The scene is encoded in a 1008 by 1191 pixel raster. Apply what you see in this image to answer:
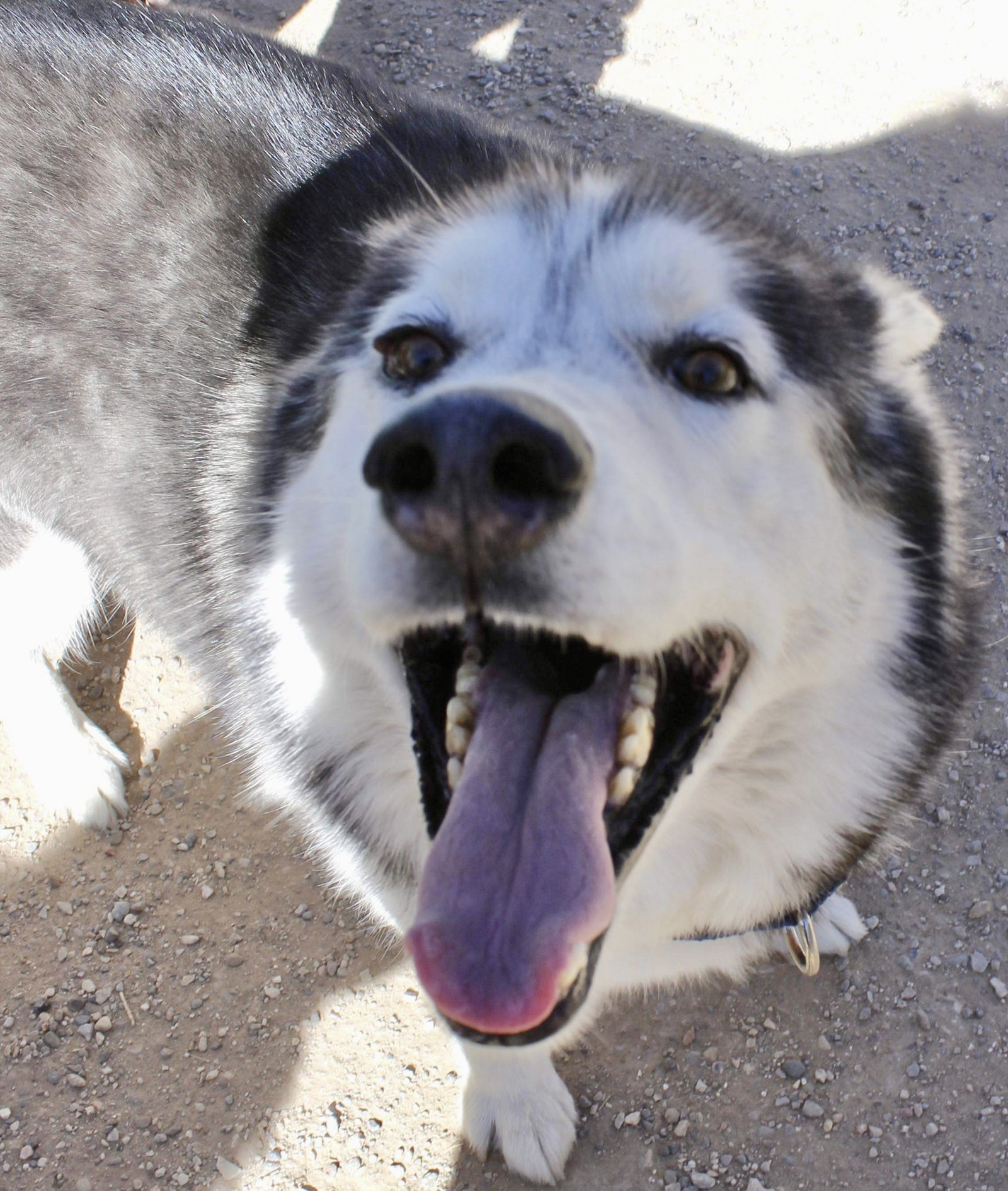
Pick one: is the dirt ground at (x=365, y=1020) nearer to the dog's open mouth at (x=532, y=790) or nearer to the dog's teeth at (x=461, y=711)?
the dog's open mouth at (x=532, y=790)

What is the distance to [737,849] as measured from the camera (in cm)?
182

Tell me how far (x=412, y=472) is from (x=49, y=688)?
2359 millimetres

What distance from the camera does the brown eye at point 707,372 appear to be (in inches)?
59.5

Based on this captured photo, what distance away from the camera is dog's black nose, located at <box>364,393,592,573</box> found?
43.6 inches

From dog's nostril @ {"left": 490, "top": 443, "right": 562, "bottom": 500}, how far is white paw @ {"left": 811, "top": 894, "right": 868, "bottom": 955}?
1.88 m

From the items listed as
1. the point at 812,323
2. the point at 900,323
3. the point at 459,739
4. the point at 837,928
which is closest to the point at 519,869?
the point at 459,739

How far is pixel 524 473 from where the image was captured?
1146 millimetres

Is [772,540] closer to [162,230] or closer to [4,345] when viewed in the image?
[162,230]

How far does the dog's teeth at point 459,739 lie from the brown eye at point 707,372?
648mm

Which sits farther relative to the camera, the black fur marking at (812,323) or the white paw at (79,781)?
the white paw at (79,781)

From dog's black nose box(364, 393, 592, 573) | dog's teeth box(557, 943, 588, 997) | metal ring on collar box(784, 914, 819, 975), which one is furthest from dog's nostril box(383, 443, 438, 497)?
metal ring on collar box(784, 914, 819, 975)

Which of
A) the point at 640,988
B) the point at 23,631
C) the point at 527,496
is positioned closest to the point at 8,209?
the point at 23,631

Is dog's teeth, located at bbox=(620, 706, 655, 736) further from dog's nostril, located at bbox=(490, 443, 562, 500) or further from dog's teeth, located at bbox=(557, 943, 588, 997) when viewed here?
dog's nostril, located at bbox=(490, 443, 562, 500)

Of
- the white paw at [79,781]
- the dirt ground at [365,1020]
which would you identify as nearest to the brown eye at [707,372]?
the dirt ground at [365,1020]
